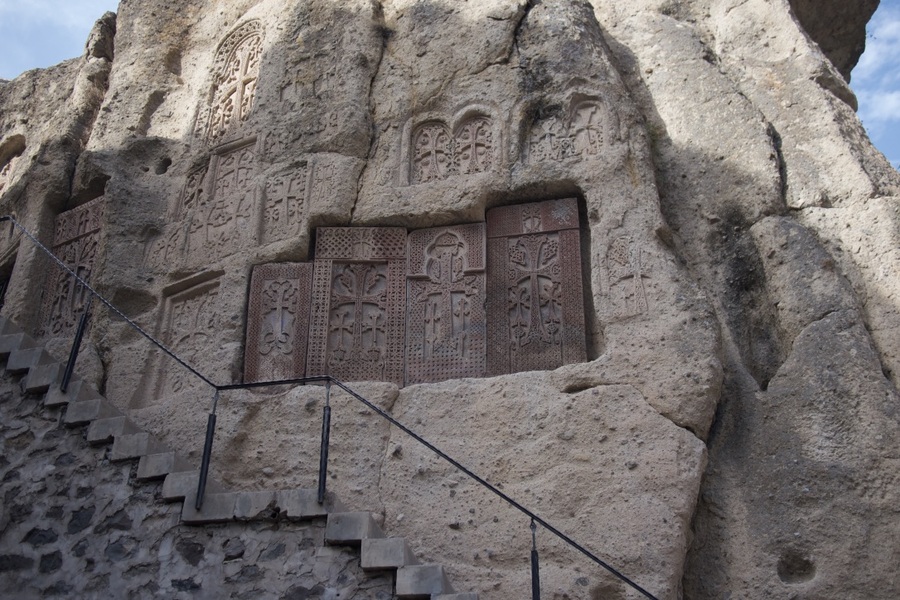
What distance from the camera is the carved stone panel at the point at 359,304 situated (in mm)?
7062

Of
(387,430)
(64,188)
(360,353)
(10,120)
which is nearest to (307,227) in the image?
(360,353)

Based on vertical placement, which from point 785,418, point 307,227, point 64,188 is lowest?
point 785,418

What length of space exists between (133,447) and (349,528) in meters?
1.58

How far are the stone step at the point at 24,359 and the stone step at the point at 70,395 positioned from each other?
0.30 meters

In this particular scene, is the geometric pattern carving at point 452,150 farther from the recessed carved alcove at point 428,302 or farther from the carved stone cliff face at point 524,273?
the recessed carved alcove at point 428,302

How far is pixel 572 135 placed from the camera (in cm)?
741

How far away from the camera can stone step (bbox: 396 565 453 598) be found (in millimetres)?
4641

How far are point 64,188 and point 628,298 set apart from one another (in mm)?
6069

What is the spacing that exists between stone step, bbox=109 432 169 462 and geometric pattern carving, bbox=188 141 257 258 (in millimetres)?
2509

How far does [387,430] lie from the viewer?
645 centimetres

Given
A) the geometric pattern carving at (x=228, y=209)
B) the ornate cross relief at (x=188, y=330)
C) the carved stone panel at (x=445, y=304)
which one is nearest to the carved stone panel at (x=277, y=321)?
the ornate cross relief at (x=188, y=330)

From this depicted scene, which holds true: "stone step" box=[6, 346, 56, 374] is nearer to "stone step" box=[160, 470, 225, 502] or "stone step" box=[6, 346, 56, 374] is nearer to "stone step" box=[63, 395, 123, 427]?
"stone step" box=[63, 395, 123, 427]

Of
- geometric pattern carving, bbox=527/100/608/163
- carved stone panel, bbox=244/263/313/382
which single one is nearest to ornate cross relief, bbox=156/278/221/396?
carved stone panel, bbox=244/263/313/382

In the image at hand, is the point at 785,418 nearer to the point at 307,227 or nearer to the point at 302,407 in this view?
the point at 302,407
